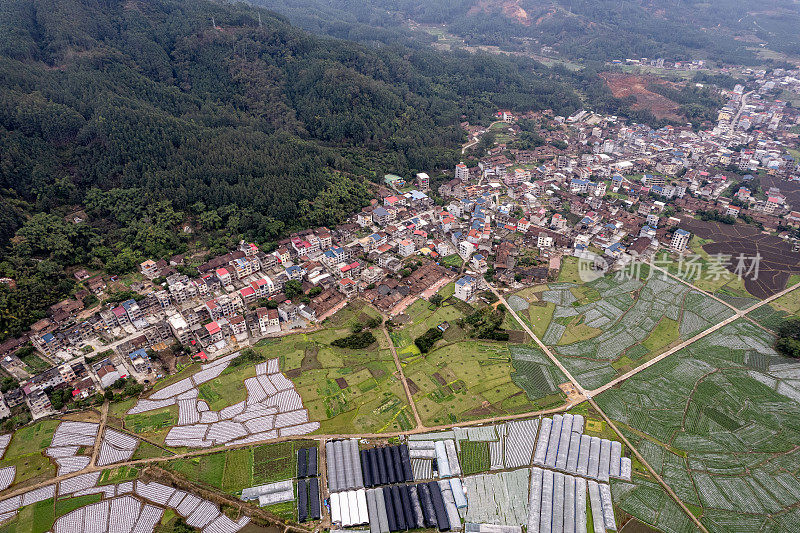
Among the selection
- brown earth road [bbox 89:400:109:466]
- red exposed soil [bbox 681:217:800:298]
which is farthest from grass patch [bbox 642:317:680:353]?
brown earth road [bbox 89:400:109:466]

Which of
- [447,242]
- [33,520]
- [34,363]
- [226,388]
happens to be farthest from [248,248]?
[33,520]

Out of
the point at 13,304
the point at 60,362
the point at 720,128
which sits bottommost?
the point at 60,362

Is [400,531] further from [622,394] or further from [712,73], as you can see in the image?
[712,73]

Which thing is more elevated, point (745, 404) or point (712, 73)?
point (712, 73)

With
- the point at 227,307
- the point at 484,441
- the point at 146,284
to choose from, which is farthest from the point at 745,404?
the point at 146,284

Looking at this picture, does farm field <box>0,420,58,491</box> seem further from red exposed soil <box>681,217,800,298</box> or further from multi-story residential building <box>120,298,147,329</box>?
red exposed soil <box>681,217,800,298</box>

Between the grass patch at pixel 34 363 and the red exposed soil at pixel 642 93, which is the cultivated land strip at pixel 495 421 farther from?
the red exposed soil at pixel 642 93
